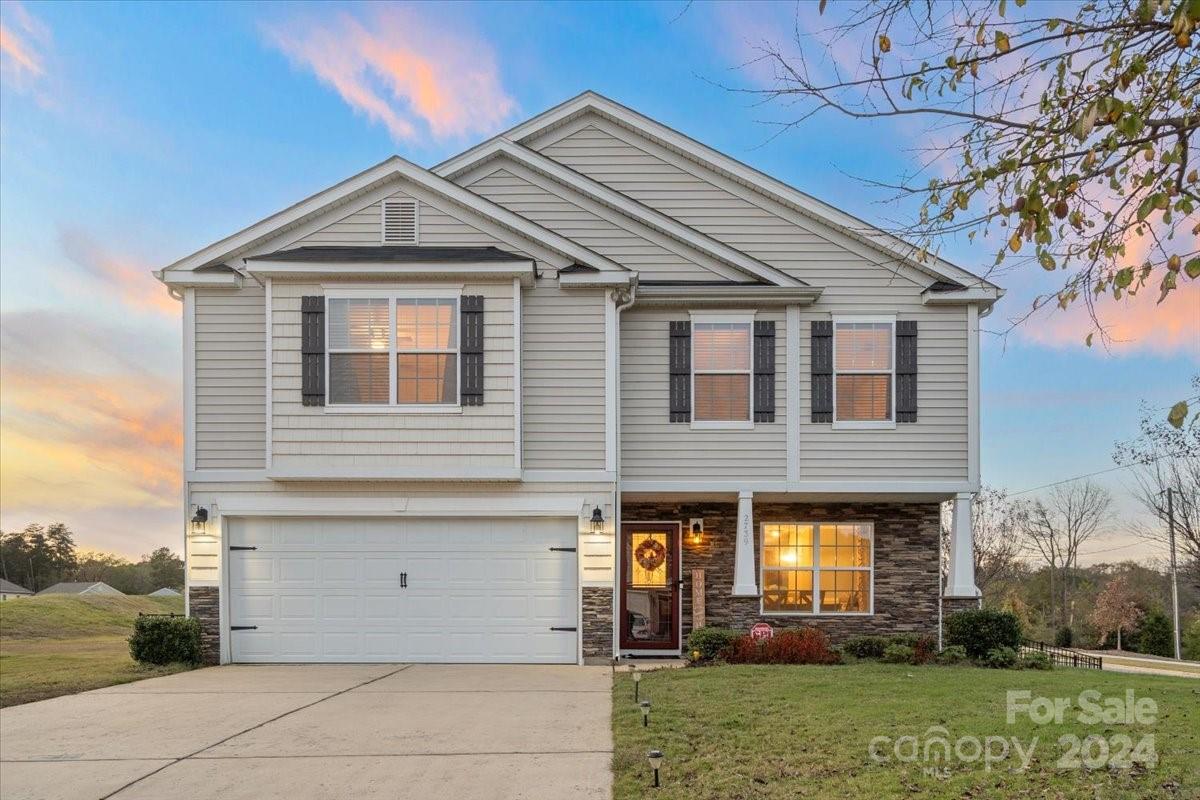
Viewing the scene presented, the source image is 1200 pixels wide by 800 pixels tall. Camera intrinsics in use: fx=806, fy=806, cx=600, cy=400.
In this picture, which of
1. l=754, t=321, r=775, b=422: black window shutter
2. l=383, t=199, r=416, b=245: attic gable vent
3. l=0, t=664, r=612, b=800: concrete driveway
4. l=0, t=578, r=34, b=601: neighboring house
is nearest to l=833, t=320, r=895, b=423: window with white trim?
l=754, t=321, r=775, b=422: black window shutter

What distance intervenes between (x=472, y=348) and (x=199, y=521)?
15.3 feet

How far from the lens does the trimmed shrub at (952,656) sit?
37.2ft

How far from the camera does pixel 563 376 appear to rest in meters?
11.7

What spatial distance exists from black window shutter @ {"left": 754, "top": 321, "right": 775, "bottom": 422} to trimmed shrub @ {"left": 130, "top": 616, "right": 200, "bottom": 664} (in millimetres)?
8788

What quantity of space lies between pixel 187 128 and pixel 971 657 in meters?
16.3

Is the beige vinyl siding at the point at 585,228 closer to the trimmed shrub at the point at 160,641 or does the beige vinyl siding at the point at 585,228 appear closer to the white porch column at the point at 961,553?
the white porch column at the point at 961,553

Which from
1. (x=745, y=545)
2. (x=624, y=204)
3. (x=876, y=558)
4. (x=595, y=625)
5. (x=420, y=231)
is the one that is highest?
(x=624, y=204)

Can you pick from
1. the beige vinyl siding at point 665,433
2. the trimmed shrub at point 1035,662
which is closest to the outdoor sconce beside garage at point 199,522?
the beige vinyl siding at point 665,433

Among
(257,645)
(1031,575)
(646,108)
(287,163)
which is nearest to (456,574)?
(257,645)

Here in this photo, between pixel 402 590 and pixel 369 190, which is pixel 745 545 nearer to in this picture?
pixel 402 590

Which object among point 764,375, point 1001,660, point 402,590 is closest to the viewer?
point 1001,660

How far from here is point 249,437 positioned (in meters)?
11.7

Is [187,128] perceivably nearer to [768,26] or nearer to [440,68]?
[440,68]

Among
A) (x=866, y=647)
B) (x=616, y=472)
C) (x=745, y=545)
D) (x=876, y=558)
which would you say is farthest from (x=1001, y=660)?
(x=616, y=472)
